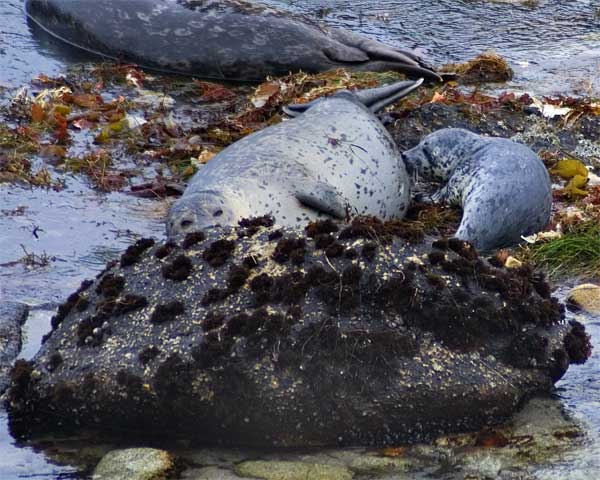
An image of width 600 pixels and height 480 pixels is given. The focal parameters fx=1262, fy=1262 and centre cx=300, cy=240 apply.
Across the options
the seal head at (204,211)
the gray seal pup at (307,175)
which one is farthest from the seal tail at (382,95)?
the seal head at (204,211)

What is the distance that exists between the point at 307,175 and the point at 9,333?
7.15 ft

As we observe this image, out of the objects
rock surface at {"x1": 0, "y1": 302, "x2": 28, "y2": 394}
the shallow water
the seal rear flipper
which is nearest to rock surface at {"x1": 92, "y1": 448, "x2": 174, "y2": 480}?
the shallow water

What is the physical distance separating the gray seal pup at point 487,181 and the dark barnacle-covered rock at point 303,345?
72.9 inches

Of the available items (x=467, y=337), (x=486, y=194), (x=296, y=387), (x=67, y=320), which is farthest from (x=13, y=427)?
(x=486, y=194)

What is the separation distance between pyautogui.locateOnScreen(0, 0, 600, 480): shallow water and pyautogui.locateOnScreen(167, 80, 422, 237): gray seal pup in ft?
1.47

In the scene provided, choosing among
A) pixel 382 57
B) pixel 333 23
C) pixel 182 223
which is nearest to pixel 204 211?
pixel 182 223

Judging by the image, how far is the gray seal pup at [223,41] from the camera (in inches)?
387

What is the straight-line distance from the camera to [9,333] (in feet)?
15.8

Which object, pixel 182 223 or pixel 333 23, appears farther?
pixel 333 23

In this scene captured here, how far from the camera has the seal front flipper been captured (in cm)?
630

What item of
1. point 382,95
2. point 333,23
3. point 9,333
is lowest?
point 9,333

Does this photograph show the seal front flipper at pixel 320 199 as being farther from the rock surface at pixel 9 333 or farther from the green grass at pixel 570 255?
the rock surface at pixel 9 333

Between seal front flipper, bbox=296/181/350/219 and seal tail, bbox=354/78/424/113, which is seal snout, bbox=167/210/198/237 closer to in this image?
seal front flipper, bbox=296/181/350/219

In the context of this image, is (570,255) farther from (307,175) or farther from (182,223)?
(182,223)
